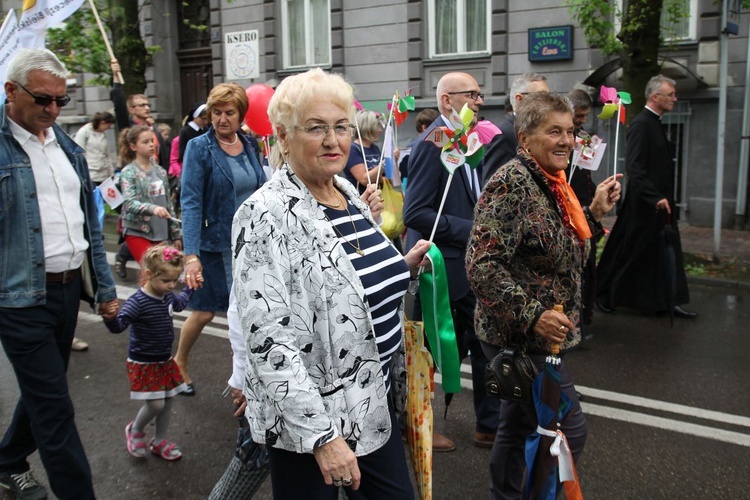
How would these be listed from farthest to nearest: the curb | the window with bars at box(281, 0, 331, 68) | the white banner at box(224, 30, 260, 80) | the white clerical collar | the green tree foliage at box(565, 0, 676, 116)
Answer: the window with bars at box(281, 0, 331, 68), the white banner at box(224, 30, 260, 80), the green tree foliage at box(565, 0, 676, 116), the curb, the white clerical collar

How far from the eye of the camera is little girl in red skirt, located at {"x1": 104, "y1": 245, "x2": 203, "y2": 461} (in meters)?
4.12

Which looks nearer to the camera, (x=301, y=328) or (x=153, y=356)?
(x=301, y=328)

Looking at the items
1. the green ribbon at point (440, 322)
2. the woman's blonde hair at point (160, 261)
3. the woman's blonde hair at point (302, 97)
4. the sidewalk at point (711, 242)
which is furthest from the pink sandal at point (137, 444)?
the sidewalk at point (711, 242)

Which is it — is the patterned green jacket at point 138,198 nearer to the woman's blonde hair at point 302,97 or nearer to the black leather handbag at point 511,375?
the black leather handbag at point 511,375

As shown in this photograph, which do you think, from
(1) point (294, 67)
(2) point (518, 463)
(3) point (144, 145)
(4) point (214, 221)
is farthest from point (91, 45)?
(2) point (518, 463)

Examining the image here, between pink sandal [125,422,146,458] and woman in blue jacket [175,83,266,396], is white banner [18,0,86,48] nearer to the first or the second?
woman in blue jacket [175,83,266,396]

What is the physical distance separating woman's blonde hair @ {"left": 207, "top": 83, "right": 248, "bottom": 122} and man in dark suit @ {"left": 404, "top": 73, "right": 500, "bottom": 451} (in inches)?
41.1

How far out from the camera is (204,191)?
14.5 ft

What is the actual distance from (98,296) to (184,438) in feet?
3.89

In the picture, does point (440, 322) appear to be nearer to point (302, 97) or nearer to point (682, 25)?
point (302, 97)

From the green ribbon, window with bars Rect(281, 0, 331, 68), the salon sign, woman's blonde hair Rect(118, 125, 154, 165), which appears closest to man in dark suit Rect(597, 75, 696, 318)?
the green ribbon

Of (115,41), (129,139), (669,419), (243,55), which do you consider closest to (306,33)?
(115,41)

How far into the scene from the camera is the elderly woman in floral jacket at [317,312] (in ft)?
6.82

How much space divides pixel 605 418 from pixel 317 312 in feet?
9.95
